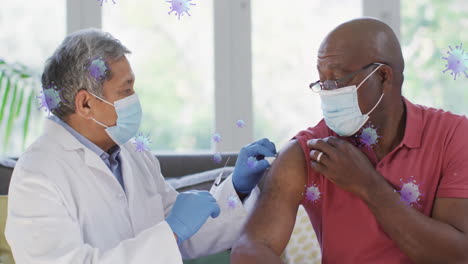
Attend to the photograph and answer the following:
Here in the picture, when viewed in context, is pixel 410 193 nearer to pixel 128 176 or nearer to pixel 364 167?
pixel 364 167

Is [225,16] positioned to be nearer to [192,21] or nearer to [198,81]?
[192,21]

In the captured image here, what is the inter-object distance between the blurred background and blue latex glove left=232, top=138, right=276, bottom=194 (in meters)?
1.66

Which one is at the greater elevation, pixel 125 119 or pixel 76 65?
pixel 76 65

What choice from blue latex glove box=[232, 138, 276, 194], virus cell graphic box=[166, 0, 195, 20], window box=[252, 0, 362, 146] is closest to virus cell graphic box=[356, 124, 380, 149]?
blue latex glove box=[232, 138, 276, 194]

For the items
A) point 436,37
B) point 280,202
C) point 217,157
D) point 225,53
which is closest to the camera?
point 280,202

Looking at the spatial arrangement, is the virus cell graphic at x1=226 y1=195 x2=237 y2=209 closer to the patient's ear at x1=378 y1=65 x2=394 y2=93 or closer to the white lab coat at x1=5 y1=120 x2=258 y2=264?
the white lab coat at x1=5 y1=120 x2=258 y2=264

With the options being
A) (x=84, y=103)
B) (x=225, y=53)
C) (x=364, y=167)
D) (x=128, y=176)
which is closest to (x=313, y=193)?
(x=364, y=167)

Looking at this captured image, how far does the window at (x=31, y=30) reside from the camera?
3.73 meters

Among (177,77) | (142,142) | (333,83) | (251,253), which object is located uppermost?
(333,83)

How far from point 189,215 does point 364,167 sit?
0.55m

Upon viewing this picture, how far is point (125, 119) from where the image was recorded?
1.89 meters

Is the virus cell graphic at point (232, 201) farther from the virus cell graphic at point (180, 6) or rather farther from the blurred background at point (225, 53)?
the blurred background at point (225, 53)

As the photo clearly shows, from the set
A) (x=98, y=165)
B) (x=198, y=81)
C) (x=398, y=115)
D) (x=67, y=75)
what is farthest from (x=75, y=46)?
(x=198, y=81)

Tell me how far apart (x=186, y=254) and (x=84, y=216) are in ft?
1.64
